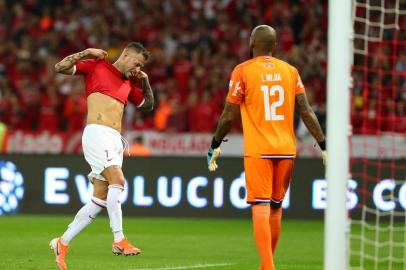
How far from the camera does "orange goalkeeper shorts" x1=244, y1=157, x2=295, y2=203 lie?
8.62 m

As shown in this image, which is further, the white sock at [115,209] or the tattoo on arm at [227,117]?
the white sock at [115,209]

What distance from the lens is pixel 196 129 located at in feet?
69.3

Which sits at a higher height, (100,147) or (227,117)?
(227,117)

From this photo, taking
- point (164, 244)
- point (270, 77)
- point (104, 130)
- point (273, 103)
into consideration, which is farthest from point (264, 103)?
point (164, 244)

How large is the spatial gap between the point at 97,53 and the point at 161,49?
1473 cm

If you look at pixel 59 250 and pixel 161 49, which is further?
pixel 161 49

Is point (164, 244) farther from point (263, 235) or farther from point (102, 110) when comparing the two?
point (263, 235)

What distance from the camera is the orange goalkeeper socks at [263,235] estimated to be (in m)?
8.52

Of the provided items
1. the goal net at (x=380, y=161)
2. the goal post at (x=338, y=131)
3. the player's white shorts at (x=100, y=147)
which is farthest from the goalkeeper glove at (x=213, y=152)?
the goal net at (x=380, y=161)

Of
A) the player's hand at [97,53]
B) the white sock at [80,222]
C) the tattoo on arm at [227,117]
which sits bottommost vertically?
the white sock at [80,222]

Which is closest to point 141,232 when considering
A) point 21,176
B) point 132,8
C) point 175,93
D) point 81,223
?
point 21,176

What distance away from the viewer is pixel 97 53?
9.65 meters

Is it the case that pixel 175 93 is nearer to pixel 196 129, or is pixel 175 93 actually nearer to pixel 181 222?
pixel 196 129

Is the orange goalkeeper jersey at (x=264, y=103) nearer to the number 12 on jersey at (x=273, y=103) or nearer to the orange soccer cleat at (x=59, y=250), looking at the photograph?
the number 12 on jersey at (x=273, y=103)
